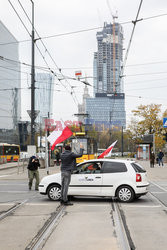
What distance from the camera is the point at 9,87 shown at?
101938 millimetres

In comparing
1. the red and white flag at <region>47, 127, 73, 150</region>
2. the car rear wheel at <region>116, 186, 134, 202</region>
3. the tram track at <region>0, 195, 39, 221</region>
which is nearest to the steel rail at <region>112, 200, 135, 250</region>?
the car rear wheel at <region>116, 186, 134, 202</region>

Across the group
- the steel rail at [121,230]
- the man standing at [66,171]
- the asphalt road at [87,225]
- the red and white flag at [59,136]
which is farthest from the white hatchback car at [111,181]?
the red and white flag at [59,136]

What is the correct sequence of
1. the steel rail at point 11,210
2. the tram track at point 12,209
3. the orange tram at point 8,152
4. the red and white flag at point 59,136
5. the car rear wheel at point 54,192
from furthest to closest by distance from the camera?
the orange tram at point 8,152, the red and white flag at point 59,136, the car rear wheel at point 54,192, the tram track at point 12,209, the steel rail at point 11,210

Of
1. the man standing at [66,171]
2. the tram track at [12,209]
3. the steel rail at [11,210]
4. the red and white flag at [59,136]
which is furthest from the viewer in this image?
the red and white flag at [59,136]

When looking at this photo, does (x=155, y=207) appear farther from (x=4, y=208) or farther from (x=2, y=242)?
(x=2, y=242)

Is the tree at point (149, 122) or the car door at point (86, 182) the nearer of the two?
the car door at point (86, 182)

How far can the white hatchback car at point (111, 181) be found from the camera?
11422mm

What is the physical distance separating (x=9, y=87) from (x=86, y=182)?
93.7 meters

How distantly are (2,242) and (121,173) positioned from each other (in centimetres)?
587

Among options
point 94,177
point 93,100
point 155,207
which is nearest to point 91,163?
point 94,177

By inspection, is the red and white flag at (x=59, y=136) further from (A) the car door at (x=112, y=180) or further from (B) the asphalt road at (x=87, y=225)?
(A) the car door at (x=112, y=180)

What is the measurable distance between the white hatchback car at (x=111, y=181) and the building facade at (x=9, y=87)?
83448 mm

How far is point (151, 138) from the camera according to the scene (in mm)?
49594

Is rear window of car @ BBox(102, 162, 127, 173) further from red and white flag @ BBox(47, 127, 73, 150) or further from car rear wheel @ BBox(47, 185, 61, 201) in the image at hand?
red and white flag @ BBox(47, 127, 73, 150)
